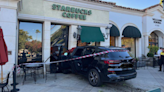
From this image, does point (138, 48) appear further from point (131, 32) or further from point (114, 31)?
point (114, 31)

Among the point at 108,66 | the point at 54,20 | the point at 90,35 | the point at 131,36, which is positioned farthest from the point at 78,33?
the point at 131,36

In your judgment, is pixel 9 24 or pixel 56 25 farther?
pixel 56 25

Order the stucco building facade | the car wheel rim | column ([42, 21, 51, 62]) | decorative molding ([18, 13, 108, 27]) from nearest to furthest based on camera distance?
the car wheel rim, the stucco building facade, decorative molding ([18, 13, 108, 27]), column ([42, 21, 51, 62])

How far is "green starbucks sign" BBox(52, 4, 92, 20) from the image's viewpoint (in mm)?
8623

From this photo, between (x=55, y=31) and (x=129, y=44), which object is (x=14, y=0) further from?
(x=129, y=44)

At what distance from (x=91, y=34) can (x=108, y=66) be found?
5.37m

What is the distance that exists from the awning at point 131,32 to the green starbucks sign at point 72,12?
5220mm

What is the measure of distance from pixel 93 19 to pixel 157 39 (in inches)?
470

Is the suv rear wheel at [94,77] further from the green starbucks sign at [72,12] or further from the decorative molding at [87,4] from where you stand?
the decorative molding at [87,4]

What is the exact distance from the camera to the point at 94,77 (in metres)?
5.11

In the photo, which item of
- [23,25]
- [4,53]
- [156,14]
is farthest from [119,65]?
[156,14]

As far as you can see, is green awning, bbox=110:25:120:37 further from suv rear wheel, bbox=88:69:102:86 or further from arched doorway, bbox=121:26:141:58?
suv rear wheel, bbox=88:69:102:86

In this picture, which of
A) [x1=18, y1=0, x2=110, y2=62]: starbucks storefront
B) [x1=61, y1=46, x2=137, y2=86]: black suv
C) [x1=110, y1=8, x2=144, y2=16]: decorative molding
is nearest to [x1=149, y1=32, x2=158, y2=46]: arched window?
[x1=110, y1=8, x2=144, y2=16]: decorative molding

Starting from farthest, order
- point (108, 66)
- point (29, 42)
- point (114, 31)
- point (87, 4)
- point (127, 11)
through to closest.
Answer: point (127, 11) → point (114, 31) → point (87, 4) → point (29, 42) → point (108, 66)
